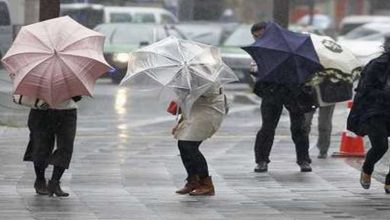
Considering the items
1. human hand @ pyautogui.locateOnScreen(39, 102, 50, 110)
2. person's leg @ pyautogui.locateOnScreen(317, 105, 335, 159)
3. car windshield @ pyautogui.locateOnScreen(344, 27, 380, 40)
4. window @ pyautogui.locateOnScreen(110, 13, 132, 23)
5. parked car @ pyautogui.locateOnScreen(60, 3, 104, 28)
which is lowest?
car windshield @ pyautogui.locateOnScreen(344, 27, 380, 40)

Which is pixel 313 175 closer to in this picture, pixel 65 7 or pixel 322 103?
pixel 322 103

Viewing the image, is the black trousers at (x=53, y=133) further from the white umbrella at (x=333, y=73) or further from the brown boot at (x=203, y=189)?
the white umbrella at (x=333, y=73)

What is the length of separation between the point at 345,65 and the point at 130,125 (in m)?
6.04

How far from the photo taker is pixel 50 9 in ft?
47.1

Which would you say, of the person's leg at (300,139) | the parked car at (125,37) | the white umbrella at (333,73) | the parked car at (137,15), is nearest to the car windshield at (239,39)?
the parked car at (125,37)

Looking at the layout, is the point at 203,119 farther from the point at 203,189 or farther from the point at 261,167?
the point at 261,167

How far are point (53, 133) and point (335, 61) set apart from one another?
12.4ft

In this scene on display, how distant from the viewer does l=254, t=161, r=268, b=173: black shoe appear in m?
12.4

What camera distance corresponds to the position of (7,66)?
10234 mm

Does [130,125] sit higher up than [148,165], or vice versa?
[148,165]

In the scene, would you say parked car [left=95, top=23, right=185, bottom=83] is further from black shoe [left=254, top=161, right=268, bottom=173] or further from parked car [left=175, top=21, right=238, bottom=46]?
black shoe [left=254, top=161, right=268, bottom=173]

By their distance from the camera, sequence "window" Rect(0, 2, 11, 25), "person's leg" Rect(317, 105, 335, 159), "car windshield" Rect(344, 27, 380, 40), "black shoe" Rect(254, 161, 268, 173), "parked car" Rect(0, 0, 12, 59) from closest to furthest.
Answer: "black shoe" Rect(254, 161, 268, 173)
"person's leg" Rect(317, 105, 335, 159)
"parked car" Rect(0, 0, 12, 59)
"window" Rect(0, 2, 11, 25)
"car windshield" Rect(344, 27, 380, 40)

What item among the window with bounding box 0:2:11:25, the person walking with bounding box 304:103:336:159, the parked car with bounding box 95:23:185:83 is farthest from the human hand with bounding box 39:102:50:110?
the parked car with bounding box 95:23:185:83

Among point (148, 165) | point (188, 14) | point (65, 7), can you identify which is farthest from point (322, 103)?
point (188, 14)
